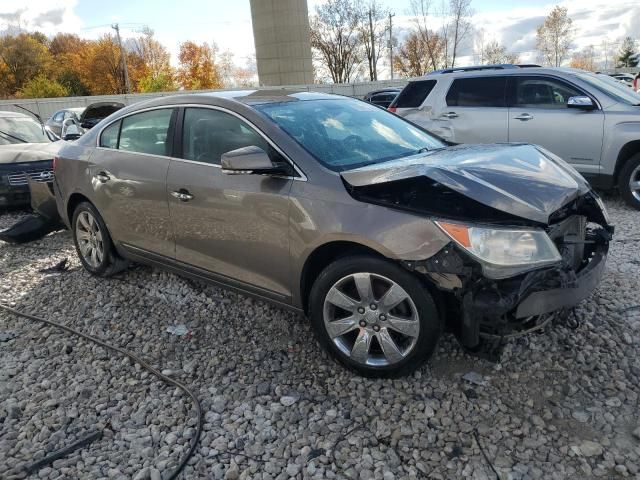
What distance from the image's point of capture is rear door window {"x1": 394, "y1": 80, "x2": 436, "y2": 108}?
26.6ft

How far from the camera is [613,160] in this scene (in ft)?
21.4

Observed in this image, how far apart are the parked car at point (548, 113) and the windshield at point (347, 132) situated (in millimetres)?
3464

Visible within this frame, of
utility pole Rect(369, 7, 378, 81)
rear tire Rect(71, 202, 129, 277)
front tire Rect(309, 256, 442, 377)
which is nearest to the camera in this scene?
front tire Rect(309, 256, 442, 377)

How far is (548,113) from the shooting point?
22.8 ft

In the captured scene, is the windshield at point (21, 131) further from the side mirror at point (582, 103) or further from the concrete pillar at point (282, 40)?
the concrete pillar at point (282, 40)

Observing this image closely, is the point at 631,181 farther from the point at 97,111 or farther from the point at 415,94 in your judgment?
the point at 97,111

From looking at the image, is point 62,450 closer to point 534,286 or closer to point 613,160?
point 534,286

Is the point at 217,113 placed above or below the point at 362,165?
above

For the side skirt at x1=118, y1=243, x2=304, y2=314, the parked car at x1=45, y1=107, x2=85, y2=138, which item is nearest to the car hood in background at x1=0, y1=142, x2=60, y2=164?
the side skirt at x1=118, y1=243, x2=304, y2=314

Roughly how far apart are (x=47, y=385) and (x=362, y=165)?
2357mm

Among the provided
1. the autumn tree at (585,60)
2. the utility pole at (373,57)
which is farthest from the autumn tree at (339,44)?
the autumn tree at (585,60)

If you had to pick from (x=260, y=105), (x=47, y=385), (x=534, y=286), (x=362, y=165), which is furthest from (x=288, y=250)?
(x=47, y=385)

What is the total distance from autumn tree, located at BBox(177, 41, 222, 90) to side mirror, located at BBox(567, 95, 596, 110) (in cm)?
5635

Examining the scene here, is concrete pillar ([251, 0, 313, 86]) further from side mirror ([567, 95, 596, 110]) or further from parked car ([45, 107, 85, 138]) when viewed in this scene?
side mirror ([567, 95, 596, 110])
